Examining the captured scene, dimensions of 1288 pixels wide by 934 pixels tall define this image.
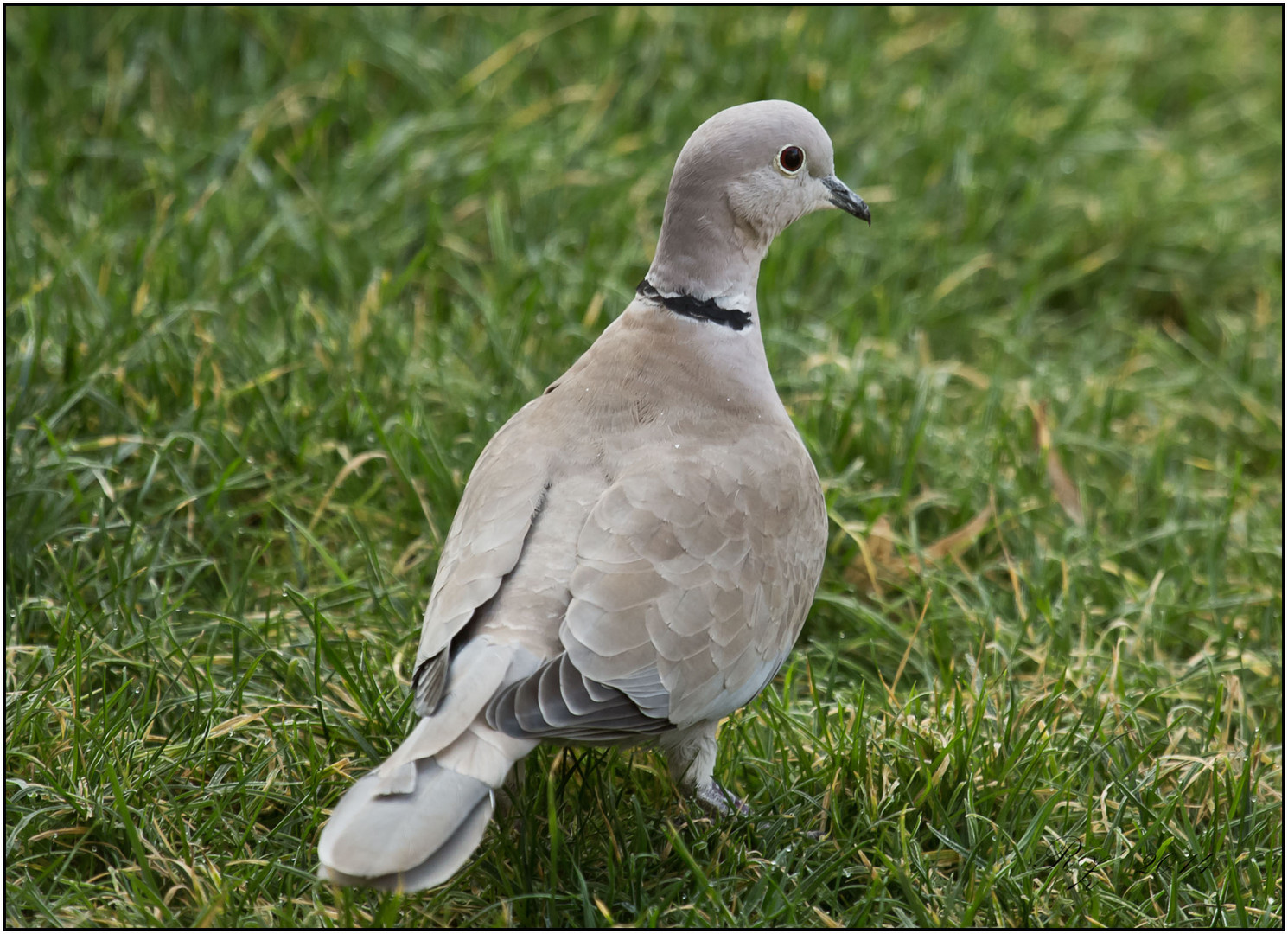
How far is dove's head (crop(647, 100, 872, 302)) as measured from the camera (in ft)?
10.5

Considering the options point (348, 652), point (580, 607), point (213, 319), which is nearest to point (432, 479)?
point (348, 652)

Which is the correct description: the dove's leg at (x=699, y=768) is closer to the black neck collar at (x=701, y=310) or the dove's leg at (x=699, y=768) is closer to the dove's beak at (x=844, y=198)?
the black neck collar at (x=701, y=310)

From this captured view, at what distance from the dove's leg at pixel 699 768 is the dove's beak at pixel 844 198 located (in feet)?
4.29

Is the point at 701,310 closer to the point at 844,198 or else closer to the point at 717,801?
the point at 844,198

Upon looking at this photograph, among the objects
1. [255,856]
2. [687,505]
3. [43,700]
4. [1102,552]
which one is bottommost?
[1102,552]

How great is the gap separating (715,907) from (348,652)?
107 centimetres

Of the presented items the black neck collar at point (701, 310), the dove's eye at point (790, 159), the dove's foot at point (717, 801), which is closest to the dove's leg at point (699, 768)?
the dove's foot at point (717, 801)

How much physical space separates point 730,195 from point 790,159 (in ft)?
0.68

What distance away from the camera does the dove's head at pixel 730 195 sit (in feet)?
10.5

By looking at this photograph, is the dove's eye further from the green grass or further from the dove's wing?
the green grass

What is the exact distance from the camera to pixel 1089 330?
534 cm

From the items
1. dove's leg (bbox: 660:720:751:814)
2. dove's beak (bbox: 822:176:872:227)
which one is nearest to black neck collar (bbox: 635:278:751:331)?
dove's beak (bbox: 822:176:872:227)

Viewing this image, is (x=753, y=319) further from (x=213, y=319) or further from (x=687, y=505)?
(x=213, y=319)

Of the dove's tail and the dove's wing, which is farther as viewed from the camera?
the dove's wing
